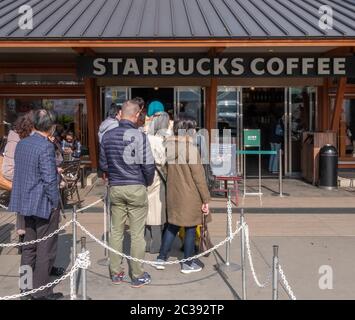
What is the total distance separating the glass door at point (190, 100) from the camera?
14.9 m

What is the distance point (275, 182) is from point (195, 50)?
4.01 meters

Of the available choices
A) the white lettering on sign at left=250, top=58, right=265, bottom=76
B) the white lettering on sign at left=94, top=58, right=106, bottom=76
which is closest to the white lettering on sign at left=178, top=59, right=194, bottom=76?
the white lettering on sign at left=250, top=58, right=265, bottom=76

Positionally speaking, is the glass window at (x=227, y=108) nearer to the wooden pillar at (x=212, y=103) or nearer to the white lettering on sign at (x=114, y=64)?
the wooden pillar at (x=212, y=103)

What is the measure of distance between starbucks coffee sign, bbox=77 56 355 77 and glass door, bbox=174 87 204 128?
224 centimetres

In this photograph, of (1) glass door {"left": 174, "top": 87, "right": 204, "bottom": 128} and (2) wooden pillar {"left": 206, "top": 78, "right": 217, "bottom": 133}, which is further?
(1) glass door {"left": 174, "top": 87, "right": 204, "bottom": 128}

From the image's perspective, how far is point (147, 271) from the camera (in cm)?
656

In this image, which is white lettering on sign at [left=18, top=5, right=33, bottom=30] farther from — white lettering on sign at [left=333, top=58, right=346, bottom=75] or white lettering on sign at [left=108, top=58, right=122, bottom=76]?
white lettering on sign at [left=333, top=58, right=346, bottom=75]

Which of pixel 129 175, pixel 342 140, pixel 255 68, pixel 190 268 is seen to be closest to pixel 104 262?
pixel 190 268

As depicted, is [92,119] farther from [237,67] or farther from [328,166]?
[328,166]

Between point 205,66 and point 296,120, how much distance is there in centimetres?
399

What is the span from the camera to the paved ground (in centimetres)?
580

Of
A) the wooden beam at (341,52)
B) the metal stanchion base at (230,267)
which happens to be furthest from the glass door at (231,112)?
the metal stanchion base at (230,267)

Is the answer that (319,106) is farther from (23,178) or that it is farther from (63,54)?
(23,178)

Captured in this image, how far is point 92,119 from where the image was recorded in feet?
45.3
